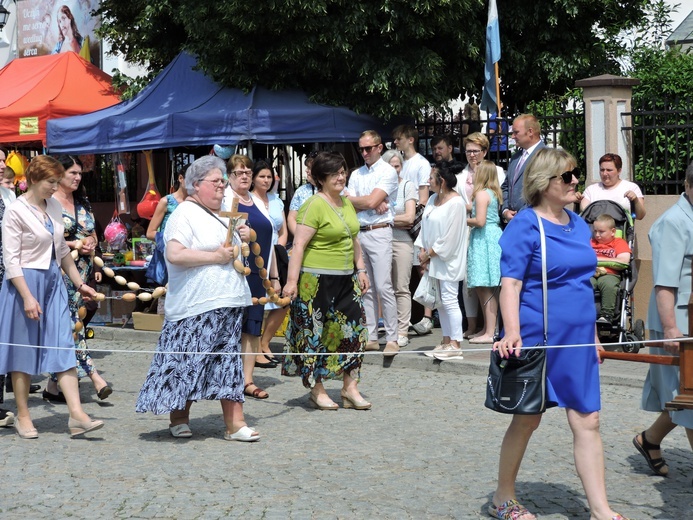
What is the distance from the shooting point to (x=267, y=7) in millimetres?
14250

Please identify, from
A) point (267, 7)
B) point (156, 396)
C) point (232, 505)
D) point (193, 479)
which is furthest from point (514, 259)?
point (267, 7)

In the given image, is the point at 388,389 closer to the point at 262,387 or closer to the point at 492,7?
the point at 262,387

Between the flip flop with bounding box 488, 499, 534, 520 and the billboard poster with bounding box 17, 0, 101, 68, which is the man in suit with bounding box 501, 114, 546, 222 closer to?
the flip flop with bounding box 488, 499, 534, 520

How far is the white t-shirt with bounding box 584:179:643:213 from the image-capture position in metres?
11.5

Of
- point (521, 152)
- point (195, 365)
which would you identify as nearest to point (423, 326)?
point (521, 152)

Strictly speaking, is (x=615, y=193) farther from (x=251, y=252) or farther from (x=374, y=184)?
(x=251, y=252)

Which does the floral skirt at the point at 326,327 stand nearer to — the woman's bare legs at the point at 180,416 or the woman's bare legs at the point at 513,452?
the woman's bare legs at the point at 180,416

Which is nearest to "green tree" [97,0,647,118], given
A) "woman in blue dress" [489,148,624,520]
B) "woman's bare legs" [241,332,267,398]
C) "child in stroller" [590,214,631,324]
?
"child in stroller" [590,214,631,324]

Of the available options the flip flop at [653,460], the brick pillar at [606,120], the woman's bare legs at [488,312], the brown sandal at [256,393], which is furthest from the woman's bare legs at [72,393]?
the brick pillar at [606,120]

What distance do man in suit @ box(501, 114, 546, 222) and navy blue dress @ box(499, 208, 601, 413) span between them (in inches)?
228

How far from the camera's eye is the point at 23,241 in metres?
8.04

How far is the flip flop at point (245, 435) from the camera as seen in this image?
7727mm

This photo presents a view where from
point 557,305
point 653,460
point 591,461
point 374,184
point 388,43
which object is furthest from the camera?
point 388,43

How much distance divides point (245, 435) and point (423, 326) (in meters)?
5.09
